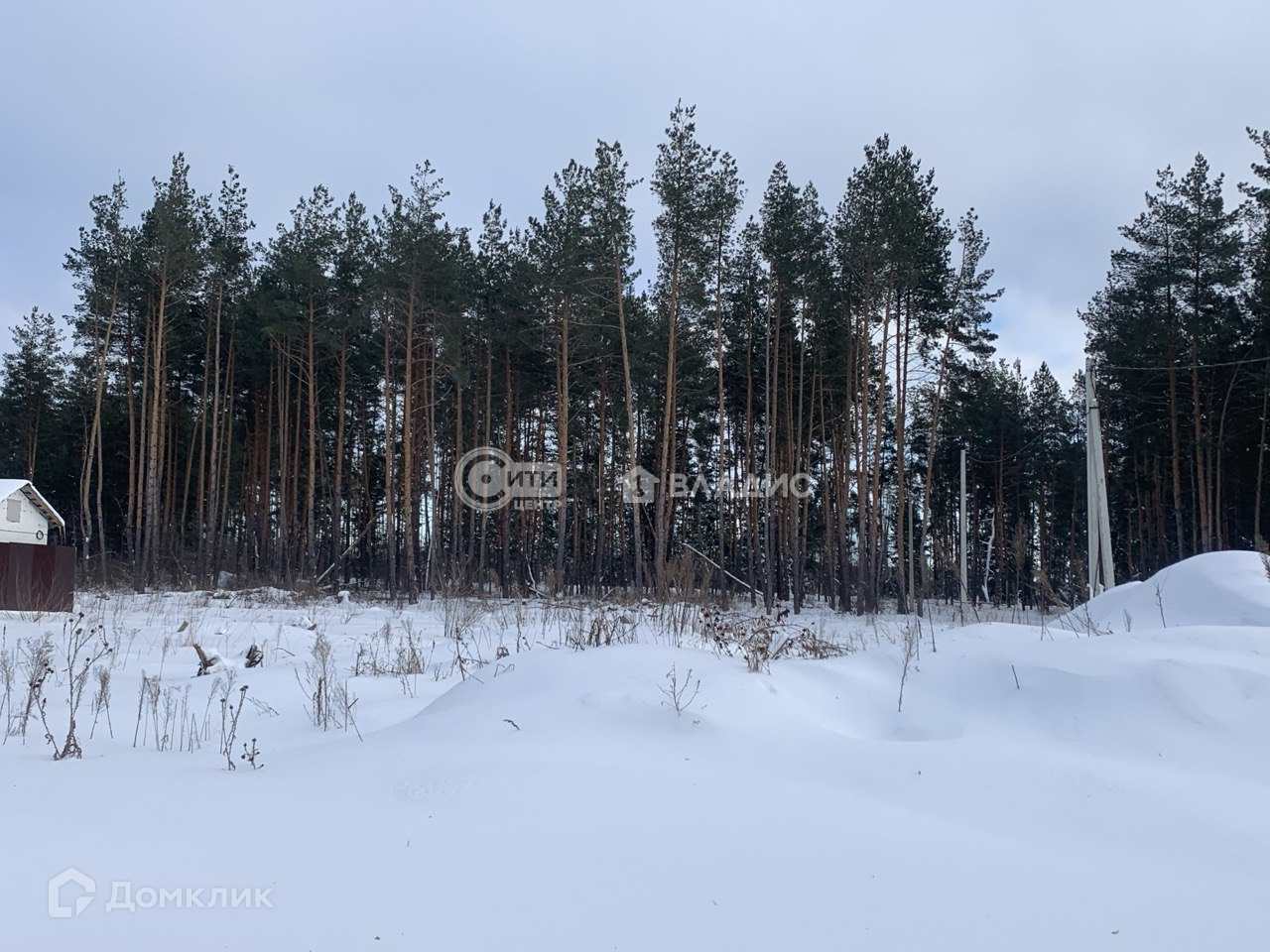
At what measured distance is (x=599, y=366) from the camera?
22.9 metres

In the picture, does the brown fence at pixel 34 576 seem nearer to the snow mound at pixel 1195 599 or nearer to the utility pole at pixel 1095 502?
the snow mound at pixel 1195 599

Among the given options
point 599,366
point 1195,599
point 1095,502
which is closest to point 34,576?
point 599,366

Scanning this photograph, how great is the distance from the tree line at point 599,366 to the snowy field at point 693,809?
38.0 ft

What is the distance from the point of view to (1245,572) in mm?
6211

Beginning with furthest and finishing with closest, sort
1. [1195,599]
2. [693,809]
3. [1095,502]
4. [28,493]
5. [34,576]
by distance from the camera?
[28,493] < [1095,502] < [34,576] < [1195,599] < [693,809]

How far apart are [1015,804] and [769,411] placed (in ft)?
68.0

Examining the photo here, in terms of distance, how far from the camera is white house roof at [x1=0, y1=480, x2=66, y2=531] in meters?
21.0

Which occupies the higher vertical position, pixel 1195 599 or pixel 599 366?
pixel 599 366

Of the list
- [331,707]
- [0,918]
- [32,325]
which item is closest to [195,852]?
[0,918]

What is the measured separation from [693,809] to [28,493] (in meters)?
27.4

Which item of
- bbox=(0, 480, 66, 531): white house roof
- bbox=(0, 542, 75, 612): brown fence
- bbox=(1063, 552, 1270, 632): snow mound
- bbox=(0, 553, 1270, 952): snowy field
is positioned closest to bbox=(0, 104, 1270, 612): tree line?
bbox=(0, 480, 66, 531): white house roof

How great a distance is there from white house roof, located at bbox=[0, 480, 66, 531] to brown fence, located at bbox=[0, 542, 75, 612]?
10.8 m

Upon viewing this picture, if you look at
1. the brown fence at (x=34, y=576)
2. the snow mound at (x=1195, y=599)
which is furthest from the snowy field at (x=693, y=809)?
the brown fence at (x=34, y=576)

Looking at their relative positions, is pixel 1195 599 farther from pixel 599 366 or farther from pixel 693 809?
pixel 599 366
